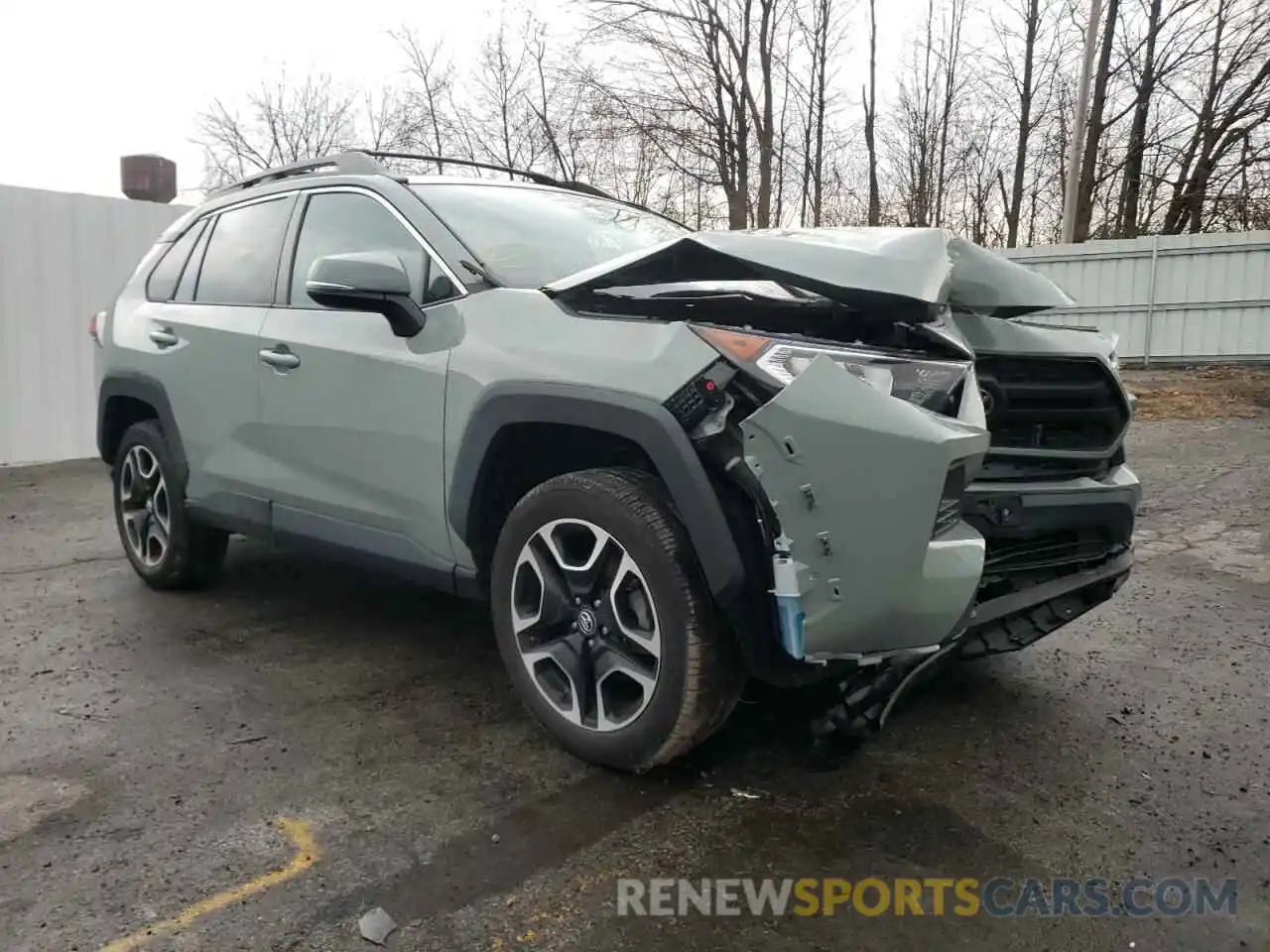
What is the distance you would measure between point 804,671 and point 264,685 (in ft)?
6.82

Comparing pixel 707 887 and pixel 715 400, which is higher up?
pixel 715 400

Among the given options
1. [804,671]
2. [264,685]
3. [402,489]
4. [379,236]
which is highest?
[379,236]

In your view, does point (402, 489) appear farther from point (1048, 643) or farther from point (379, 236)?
point (1048, 643)

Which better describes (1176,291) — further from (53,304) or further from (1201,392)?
(53,304)

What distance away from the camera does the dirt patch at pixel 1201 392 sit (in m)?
10.8

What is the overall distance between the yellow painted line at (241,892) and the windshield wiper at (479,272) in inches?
65.5

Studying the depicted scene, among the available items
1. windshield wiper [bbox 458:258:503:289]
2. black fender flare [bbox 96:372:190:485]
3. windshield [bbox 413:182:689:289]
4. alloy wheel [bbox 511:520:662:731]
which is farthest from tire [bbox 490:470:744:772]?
black fender flare [bbox 96:372:190:485]

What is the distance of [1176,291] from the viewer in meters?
14.6

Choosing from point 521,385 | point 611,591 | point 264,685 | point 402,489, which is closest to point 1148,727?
point 611,591

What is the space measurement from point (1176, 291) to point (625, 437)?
14.7m

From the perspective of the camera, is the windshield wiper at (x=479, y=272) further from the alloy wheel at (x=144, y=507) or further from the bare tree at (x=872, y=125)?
the bare tree at (x=872, y=125)

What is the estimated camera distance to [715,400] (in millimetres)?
2389

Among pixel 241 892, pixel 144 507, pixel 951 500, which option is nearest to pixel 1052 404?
pixel 951 500

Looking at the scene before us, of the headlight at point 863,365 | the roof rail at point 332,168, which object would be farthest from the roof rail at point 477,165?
the headlight at point 863,365
